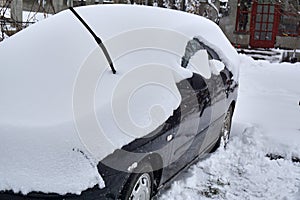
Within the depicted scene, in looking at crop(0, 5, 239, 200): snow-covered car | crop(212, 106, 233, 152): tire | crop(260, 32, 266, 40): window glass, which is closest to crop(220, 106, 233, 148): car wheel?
crop(212, 106, 233, 152): tire

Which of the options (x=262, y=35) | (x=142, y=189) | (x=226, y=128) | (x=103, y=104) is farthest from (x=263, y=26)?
(x=103, y=104)

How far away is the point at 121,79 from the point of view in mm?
3047

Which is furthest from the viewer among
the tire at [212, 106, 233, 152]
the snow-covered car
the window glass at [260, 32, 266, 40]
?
the window glass at [260, 32, 266, 40]

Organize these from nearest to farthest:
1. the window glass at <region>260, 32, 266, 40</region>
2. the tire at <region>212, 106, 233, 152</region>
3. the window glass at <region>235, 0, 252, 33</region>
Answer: the tire at <region>212, 106, 233, 152</region>
the window glass at <region>260, 32, 266, 40</region>
the window glass at <region>235, 0, 252, 33</region>

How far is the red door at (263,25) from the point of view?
1577 cm

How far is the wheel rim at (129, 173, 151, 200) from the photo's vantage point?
293 cm

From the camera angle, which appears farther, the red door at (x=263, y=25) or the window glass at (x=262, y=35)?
the window glass at (x=262, y=35)

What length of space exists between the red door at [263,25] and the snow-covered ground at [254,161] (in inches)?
331

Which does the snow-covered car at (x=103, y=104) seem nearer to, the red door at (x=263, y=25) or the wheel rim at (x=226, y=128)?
the wheel rim at (x=226, y=128)

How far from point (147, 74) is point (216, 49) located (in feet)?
6.41

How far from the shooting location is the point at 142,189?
3.05 m

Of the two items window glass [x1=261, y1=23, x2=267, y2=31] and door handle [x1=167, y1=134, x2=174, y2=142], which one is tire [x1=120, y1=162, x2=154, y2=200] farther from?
window glass [x1=261, y1=23, x2=267, y2=31]

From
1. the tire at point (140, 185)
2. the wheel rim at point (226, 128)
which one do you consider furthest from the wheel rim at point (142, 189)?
the wheel rim at point (226, 128)

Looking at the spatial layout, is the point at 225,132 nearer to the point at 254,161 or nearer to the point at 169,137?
the point at 254,161
